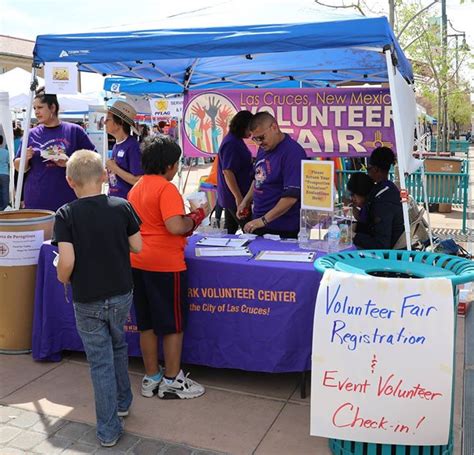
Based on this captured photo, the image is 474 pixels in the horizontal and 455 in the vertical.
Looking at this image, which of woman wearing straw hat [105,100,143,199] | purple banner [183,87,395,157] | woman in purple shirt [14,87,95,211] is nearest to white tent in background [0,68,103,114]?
purple banner [183,87,395,157]

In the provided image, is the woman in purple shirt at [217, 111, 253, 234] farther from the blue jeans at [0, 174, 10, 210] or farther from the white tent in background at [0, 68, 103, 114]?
the white tent in background at [0, 68, 103, 114]

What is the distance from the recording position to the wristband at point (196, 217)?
3359mm

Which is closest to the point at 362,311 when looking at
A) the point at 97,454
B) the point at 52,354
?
the point at 97,454

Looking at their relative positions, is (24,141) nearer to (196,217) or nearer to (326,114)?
(196,217)

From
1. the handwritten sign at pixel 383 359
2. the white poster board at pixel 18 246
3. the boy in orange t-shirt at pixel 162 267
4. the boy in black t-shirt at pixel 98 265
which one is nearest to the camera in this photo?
the handwritten sign at pixel 383 359

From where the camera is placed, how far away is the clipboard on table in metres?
3.56

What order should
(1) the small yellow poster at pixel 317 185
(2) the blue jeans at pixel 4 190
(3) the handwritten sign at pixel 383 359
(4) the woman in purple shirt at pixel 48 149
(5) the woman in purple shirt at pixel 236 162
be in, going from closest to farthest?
1. (3) the handwritten sign at pixel 383 359
2. (1) the small yellow poster at pixel 317 185
3. (4) the woman in purple shirt at pixel 48 149
4. (5) the woman in purple shirt at pixel 236 162
5. (2) the blue jeans at pixel 4 190

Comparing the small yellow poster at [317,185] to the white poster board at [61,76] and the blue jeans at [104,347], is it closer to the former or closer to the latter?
the blue jeans at [104,347]

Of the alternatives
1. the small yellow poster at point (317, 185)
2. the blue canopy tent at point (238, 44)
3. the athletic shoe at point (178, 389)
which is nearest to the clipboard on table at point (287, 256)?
the small yellow poster at point (317, 185)

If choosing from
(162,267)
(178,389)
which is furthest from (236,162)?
(178,389)

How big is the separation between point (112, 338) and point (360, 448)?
137cm

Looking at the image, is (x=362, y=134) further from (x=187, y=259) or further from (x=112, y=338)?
(x=112, y=338)

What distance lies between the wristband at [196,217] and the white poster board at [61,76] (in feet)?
5.29

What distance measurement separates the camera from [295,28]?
12.1 ft
